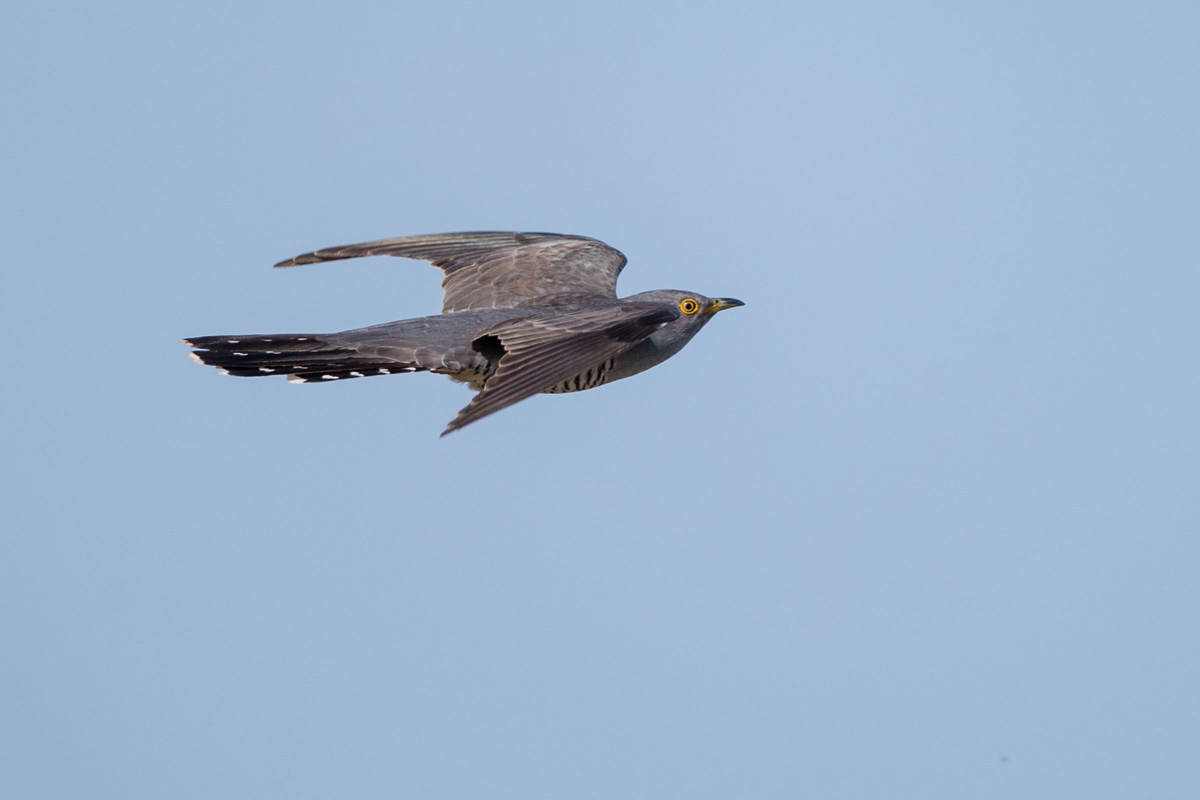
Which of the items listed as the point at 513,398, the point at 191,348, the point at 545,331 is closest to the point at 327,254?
the point at 191,348

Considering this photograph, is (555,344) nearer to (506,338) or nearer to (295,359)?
(506,338)

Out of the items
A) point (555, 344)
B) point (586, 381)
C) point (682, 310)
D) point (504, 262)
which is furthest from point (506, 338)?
point (504, 262)

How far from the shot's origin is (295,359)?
8.98 m

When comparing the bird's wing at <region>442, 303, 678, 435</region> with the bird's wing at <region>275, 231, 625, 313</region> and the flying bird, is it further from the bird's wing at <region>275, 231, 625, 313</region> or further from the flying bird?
the bird's wing at <region>275, 231, 625, 313</region>

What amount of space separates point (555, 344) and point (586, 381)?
3.34 feet

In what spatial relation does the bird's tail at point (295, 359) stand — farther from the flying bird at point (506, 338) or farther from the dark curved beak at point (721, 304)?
the dark curved beak at point (721, 304)

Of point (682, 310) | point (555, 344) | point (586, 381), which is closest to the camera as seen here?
point (555, 344)

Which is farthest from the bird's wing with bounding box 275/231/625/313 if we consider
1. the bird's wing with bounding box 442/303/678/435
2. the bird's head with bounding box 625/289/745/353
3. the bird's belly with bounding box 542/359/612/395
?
the bird's wing with bounding box 442/303/678/435

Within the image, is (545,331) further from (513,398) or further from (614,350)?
(513,398)

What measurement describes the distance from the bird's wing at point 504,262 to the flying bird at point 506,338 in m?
0.01

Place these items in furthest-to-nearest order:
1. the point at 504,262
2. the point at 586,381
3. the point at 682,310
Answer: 1. the point at 504,262
2. the point at 682,310
3. the point at 586,381

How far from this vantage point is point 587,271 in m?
10.7

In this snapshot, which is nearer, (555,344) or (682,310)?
(555,344)

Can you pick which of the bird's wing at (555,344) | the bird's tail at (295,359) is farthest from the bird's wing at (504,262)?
the bird's tail at (295,359)
